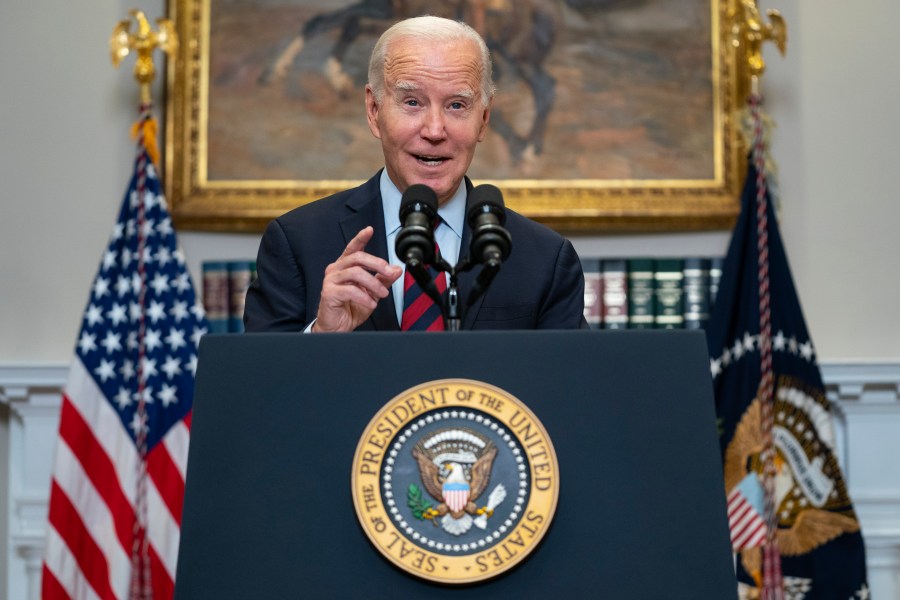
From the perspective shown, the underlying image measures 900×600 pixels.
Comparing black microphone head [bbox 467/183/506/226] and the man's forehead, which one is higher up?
the man's forehead

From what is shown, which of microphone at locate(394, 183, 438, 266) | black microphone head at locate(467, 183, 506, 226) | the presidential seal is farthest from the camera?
black microphone head at locate(467, 183, 506, 226)

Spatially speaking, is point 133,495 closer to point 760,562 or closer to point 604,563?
point 760,562

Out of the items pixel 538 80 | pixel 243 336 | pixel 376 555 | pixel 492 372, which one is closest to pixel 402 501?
pixel 376 555

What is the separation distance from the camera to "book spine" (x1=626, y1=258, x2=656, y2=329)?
5.01 metres

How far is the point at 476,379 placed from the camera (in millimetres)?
1580

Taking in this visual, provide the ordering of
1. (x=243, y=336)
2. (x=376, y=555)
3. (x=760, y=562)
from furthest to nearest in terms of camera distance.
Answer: (x=760, y=562) → (x=243, y=336) → (x=376, y=555)

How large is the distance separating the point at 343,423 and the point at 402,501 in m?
0.14

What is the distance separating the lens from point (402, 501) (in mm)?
1534

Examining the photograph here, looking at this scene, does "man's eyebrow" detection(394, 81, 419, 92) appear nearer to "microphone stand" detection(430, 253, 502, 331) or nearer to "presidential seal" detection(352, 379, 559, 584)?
"microphone stand" detection(430, 253, 502, 331)

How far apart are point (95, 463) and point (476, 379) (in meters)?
3.48

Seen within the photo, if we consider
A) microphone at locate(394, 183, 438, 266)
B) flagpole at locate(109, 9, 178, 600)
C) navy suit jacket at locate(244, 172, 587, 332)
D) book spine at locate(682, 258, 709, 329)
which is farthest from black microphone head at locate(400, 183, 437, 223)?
book spine at locate(682, 258, 709, 329)

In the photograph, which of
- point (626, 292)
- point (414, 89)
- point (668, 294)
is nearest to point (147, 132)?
point (626, 292)

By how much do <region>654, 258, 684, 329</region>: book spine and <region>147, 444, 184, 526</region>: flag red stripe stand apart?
2.13 metres

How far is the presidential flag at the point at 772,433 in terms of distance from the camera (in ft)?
15.3
